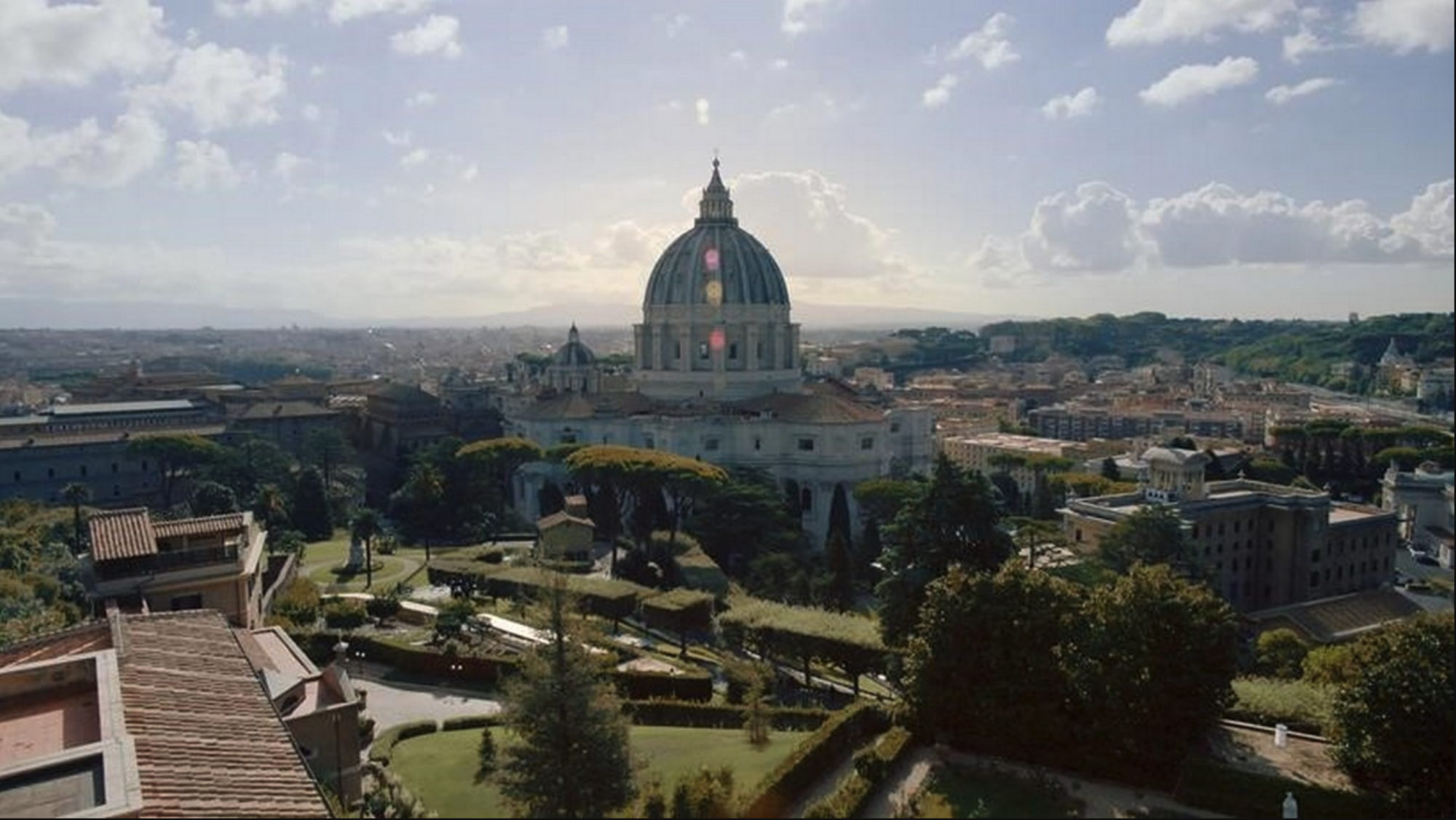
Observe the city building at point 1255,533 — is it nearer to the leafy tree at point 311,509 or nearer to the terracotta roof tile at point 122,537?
the terracotta roof tile at point 122,537

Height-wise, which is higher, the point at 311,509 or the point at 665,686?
the point at 665,686

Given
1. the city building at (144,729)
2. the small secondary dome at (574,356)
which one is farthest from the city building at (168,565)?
the small secondary dome at (574,356)

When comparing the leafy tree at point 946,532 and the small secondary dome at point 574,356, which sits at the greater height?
the small secondary dome at point 574,356

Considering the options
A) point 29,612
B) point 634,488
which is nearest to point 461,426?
point 634,488

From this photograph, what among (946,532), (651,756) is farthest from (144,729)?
(946,532)

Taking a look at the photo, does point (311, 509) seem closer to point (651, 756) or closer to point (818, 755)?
point (651, 756)

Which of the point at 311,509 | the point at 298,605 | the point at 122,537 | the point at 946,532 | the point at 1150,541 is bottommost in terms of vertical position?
the point at 311,509
